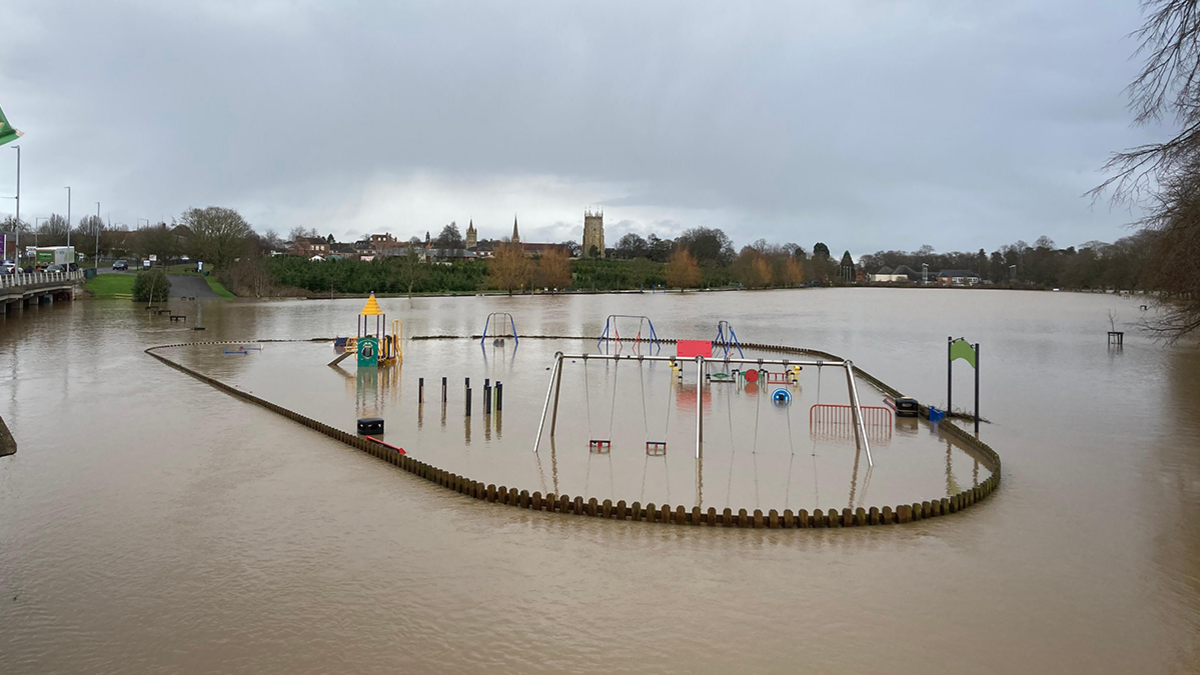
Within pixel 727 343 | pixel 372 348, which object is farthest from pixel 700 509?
pixel 727 343

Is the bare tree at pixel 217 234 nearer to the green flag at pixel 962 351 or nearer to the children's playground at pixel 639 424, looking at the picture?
the children's playground at pixel 639 424

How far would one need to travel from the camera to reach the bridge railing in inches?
1848

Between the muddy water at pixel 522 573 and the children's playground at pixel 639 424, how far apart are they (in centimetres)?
107

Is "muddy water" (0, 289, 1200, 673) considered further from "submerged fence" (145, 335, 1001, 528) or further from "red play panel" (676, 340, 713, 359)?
"red play panel" (676, 340, 713, 359)

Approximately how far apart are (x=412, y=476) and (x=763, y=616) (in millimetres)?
6544

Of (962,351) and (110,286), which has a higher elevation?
(110,286)

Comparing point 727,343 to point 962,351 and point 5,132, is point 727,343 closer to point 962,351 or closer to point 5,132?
point 962,351

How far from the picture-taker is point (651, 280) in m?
120

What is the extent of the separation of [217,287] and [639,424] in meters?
69.0

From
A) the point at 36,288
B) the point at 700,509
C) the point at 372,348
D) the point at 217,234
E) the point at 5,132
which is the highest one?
the point at 217,234

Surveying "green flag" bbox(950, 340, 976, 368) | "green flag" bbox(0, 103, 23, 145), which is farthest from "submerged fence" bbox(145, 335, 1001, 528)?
"green flag" bbox(0, 103, 23, 145)

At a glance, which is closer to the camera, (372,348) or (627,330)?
(372,348)

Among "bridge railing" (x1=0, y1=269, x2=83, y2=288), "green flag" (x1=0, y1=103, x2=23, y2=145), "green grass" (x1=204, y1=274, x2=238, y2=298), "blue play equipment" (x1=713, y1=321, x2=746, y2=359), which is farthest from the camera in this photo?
"green grass" (x1=204, y1=274, x2=238, y2=298)

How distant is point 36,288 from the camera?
169ft
